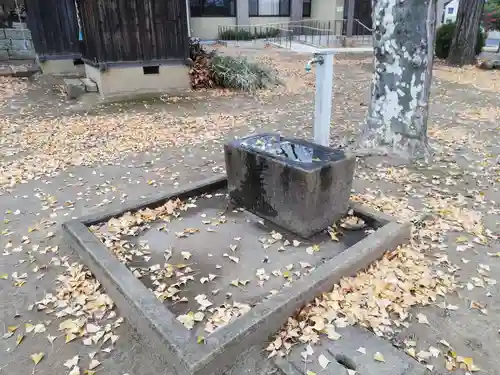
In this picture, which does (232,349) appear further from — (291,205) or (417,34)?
(417,34)

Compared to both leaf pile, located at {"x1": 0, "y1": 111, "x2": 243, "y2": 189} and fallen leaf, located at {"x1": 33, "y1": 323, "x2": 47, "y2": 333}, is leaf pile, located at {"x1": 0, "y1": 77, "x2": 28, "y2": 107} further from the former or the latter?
fallen leaf, located at {"x1": 33, "y1": 323, "x2": 47, "y2": 333}

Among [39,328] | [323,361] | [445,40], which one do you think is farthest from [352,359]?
[445,40]

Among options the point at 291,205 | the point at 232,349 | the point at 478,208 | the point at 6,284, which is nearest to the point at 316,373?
the point at 232,349

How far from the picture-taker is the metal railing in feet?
65.4

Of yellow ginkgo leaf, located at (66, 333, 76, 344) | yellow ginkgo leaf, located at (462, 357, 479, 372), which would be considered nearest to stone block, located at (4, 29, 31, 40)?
yellow ginkgo leaf, located at (66, 333, 76, 344)

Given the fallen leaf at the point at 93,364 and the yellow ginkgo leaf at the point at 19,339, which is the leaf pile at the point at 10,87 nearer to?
the yellow ginkgo leaf at the point at 19,339

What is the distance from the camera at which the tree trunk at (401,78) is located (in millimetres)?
4648

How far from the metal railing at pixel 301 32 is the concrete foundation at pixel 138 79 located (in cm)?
1049

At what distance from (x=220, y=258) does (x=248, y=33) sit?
19.1 metres

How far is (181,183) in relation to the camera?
489 cm

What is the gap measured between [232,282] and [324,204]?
1070mm

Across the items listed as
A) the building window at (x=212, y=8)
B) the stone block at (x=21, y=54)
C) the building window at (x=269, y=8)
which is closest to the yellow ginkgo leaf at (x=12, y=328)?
the stone block at (x=21, y=54)

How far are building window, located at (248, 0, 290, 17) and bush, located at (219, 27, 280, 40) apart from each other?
A: 95 centimetres

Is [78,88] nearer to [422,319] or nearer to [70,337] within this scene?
[70,337]
